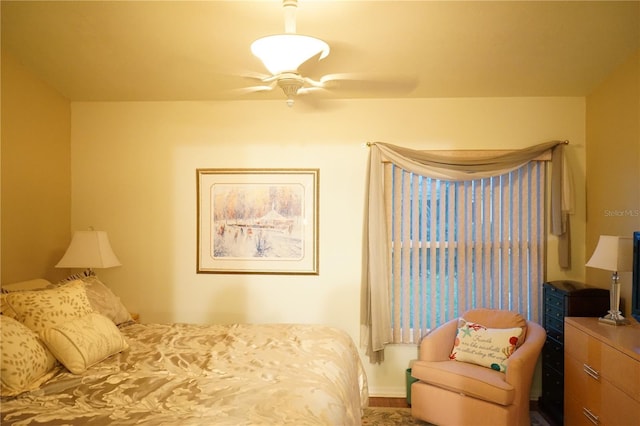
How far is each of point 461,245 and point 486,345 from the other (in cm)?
83

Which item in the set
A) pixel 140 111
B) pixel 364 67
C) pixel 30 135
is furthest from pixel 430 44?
pixel 30 135

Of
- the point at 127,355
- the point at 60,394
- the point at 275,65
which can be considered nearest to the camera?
the point at 60,394

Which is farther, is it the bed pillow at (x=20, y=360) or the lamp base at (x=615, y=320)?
the lamp base at (x=615, y=320)

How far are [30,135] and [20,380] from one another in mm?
2086

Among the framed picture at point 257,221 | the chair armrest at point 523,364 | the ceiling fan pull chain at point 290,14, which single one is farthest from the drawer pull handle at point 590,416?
the ceiling fan pull chain at point 290,14

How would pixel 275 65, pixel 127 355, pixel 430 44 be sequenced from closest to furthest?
pixel 275 65, pixel 127 355, pixel 430 44

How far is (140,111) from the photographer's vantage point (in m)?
3.55

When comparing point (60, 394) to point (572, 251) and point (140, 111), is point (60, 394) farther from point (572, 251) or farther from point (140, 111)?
point (572, 251)

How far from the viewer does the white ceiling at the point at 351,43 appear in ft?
7.72

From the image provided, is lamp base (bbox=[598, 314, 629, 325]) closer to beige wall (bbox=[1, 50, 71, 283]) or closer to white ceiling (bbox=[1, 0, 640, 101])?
white ceiling (bbox=[1, 0, 640, 101])

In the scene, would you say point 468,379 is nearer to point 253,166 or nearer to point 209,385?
point 209,385

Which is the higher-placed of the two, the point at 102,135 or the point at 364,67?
the point at 364,67

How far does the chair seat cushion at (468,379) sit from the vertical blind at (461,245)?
0.51 metres

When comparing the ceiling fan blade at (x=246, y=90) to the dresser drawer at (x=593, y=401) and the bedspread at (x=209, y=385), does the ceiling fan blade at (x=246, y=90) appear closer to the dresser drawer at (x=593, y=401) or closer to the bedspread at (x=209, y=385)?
the bedspread at (x=209, y=385)
